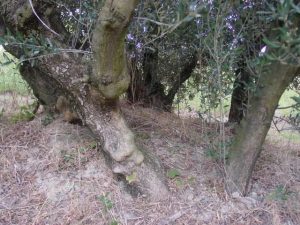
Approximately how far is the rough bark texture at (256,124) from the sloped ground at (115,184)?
139mm

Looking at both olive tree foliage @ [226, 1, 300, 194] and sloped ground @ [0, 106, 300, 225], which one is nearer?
olive tree foliage @ [226, 1, 300, 194]

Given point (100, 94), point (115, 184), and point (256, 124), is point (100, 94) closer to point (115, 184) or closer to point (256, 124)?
point (115, 184)

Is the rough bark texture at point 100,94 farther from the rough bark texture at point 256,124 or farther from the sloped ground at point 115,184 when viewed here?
the rough bark texture at point 256,124

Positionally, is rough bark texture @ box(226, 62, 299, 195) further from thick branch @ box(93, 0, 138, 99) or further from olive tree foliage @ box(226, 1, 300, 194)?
thick branch @ box(93, 0, 138, 99)

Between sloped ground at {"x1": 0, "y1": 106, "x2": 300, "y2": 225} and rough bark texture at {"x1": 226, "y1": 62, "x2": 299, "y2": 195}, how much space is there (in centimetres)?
14

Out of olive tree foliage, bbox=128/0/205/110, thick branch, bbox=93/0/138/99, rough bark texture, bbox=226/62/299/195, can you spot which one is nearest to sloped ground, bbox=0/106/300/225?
rough bark texture, bbox=226/62/299/195

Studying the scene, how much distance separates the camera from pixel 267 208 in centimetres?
297

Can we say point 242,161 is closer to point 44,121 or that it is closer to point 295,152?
point 295,152

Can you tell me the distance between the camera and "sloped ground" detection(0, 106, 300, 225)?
9.37 ft

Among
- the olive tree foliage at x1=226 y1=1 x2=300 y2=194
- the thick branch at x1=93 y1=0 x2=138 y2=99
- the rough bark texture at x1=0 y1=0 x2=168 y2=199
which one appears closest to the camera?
the thick branch at x1=93 y1=0 x2=138 y2=99

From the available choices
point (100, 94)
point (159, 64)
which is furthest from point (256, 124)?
point (159, 64)

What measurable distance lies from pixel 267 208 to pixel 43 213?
5.48 ft

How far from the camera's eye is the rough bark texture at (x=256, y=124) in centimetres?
266

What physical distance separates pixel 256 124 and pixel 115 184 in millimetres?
1163
